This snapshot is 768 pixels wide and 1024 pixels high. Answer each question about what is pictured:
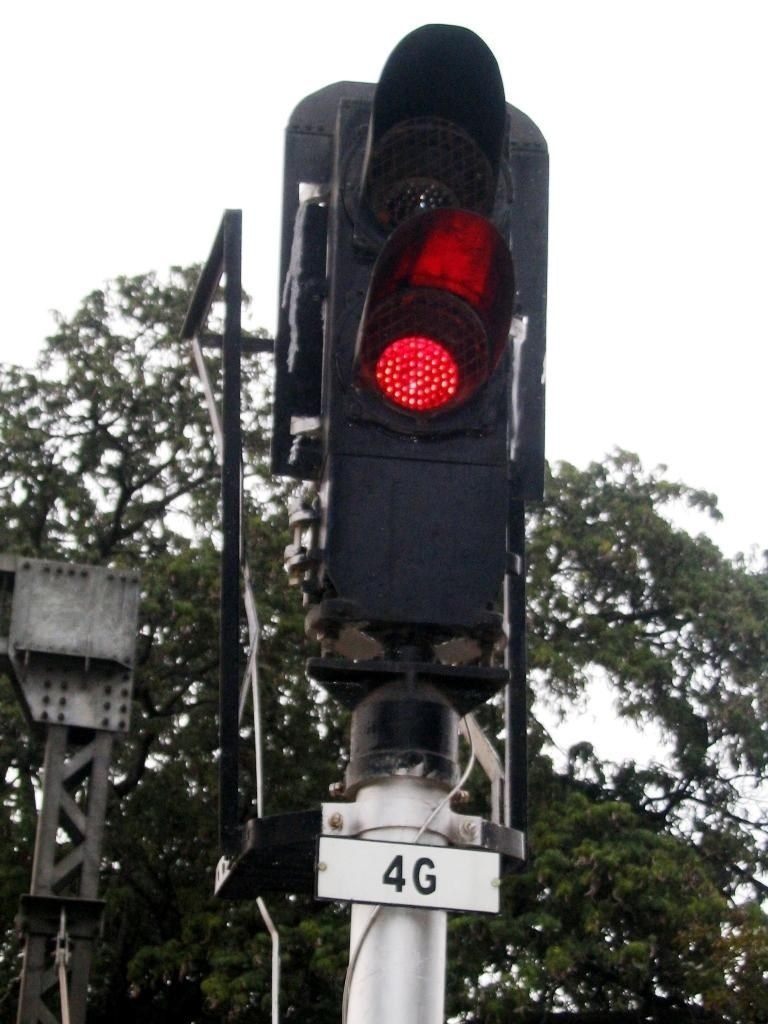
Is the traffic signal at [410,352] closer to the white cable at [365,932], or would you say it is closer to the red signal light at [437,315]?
the red signal light at [437,315]

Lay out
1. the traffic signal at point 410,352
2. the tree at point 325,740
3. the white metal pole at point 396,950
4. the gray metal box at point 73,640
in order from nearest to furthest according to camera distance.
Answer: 1. the white metal pole at point 396,950
2. the traffic signal at point 410,352
3. the gray metal box at point 73,640
4. the tree at point 325,740

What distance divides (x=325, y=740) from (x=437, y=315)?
16849 mm

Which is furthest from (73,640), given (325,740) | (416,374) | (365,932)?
(325,740)

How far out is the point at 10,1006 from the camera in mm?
18000

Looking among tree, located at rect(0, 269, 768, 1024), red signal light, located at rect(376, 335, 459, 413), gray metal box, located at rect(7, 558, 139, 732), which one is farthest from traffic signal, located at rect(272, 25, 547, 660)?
tree, located at rect(0, 269, 768, 1024)

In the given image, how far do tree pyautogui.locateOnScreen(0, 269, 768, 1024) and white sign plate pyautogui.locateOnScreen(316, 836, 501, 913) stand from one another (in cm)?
1434

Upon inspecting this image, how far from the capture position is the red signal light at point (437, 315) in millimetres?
2475

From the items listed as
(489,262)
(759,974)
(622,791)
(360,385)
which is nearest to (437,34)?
(489,262)

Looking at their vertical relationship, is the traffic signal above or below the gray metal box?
below

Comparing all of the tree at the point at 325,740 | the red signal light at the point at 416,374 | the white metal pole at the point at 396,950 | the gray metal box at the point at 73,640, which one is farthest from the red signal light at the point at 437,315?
the tree at the point at 325,740

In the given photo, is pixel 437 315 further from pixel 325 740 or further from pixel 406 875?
pixel 325 740

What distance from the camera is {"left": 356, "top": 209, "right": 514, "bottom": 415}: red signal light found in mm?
2475

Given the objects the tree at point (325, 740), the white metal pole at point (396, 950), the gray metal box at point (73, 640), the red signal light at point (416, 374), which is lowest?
the white metal pole at point (396, 950)

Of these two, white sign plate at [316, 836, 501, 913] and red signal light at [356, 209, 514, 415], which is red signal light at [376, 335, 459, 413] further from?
white sign plate at [316, 836, 501, 913]
